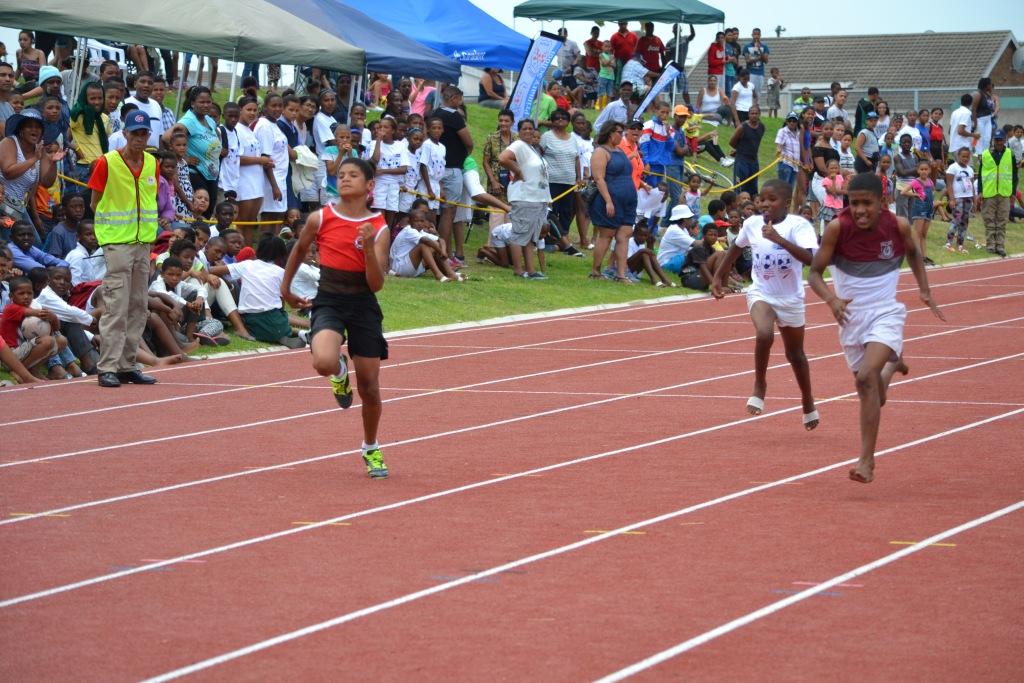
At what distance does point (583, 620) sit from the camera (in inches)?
241

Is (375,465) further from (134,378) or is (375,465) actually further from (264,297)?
(264,297)

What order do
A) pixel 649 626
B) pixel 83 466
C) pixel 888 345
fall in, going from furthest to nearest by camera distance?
pixel 83 466
pixel 888 345
pixel 649 626

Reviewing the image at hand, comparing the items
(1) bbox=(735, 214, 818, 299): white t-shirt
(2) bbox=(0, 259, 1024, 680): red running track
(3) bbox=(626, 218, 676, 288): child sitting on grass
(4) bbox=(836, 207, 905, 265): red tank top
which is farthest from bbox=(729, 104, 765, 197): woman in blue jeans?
(4) bbox=(836, 207, 905, 265): red tank top

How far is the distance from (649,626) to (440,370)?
9.01 metres

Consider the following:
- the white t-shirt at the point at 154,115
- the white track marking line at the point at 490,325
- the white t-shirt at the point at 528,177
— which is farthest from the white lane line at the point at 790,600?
the white t-shirt at the point at 528,177

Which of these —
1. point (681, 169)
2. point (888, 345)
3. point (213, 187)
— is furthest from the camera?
point (681, 169)

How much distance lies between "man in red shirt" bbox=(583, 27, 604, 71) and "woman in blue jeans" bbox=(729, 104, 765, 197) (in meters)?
6.06

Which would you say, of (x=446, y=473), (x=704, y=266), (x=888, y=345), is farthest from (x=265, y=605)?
(x=704, y=266)

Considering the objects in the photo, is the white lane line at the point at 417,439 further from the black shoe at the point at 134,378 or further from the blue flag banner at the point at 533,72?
the blue flag banner at the point at 533,72

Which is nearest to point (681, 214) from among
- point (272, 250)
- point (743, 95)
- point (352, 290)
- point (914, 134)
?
point (272, 250)

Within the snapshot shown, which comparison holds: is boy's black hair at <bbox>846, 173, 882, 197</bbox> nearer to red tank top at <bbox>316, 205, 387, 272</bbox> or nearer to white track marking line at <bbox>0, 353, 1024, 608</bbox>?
white track marking line at <bbox>0, 353, 1024, 608</bbox>

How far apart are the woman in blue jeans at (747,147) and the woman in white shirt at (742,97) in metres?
4.99

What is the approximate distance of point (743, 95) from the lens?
3434cm

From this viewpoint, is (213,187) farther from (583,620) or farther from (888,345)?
(583,620)
